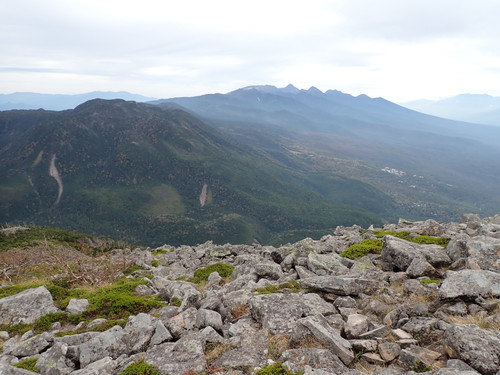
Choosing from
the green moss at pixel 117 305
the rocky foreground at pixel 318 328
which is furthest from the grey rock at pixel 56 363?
the green moss at pixel 117 305

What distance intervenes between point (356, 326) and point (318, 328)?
146 cm

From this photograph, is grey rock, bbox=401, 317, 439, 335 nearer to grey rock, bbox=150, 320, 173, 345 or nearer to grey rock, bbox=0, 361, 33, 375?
grey rock, bbox=150, 320, 173, 345

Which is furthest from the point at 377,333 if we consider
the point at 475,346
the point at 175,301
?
the point at 175,301

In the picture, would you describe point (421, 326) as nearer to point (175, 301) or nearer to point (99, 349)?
point (99, 349)

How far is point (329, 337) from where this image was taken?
9695 millimetres

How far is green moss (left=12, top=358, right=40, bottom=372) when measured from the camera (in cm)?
988

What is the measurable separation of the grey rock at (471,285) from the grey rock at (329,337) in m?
4.35

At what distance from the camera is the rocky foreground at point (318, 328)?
29.0 feet

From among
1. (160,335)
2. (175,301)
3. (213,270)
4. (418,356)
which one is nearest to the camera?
(418,356)

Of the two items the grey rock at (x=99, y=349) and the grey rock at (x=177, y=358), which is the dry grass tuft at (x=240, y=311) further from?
the grey rock at (x=99, y=349)

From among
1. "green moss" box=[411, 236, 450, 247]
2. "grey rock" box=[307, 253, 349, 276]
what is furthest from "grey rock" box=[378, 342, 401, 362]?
"green moss" box=[411, 236, 450, 247]

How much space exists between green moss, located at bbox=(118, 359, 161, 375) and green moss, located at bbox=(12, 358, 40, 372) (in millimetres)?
3031

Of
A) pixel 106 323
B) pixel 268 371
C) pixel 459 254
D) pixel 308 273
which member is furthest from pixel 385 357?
pixel 106 323

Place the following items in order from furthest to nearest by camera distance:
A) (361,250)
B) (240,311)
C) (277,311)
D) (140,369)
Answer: (361,250) → (240,311) → (277,311) → (140,369)
